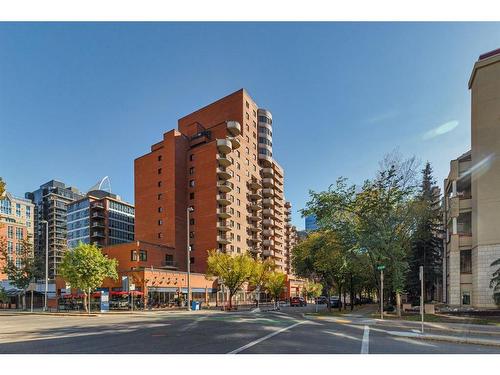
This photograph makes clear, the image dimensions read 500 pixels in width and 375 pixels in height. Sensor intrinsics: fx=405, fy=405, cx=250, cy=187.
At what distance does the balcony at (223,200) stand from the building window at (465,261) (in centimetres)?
4653

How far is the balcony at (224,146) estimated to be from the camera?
257ft

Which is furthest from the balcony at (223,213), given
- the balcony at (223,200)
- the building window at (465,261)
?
the building window at (465,261)

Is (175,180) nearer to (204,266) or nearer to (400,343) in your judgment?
(204,266)

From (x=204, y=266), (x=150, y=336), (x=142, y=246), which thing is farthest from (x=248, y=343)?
(x=204, y=266)

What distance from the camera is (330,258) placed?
37031 millimetres

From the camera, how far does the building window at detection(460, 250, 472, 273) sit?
37906 mm

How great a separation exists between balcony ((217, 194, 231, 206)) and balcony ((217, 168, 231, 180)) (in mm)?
3646

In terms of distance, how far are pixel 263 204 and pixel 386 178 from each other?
7227 centimetres

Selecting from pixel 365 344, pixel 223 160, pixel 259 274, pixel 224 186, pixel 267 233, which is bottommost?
pixel 259 274

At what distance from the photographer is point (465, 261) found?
126 ft

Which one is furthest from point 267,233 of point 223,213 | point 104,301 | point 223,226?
point 104,301

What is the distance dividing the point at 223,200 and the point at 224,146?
10521mm

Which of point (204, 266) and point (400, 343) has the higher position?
point (400, 343)

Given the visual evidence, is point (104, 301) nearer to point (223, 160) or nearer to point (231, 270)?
point (231, 270)
